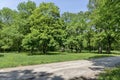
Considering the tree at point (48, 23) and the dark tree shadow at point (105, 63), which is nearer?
the dark tree shadow at point (105, 63)

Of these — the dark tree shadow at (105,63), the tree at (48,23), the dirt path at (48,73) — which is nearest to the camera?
the dirt path at (48,73)

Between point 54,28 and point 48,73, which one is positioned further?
point 54,28

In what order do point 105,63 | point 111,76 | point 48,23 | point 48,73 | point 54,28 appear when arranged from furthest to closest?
point 48,23, point 54,28, point 105,63, point 48,73, point 111,76

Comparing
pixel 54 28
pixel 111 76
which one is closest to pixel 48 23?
pixel 54 28

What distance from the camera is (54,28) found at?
37594 millimetres

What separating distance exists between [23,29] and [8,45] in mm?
7056

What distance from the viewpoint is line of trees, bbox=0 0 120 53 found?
2841 centimetres

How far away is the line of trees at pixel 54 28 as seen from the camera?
28412mm

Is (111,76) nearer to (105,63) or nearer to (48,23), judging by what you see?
(105,63)

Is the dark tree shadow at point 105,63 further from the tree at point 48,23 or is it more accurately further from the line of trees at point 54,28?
the tree at point 48,23

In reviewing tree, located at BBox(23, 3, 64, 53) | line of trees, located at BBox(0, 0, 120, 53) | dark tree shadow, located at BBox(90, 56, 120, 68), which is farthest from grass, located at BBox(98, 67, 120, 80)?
tree, located at BBox(23, 3, 64, 53)

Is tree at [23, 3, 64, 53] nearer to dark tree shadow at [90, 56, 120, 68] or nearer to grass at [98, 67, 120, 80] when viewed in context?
dark tree shadow at [90, 56, 120, 68]

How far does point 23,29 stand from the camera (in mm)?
46312

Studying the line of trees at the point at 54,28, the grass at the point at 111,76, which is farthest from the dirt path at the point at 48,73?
the line of trees at the point at 54,28
